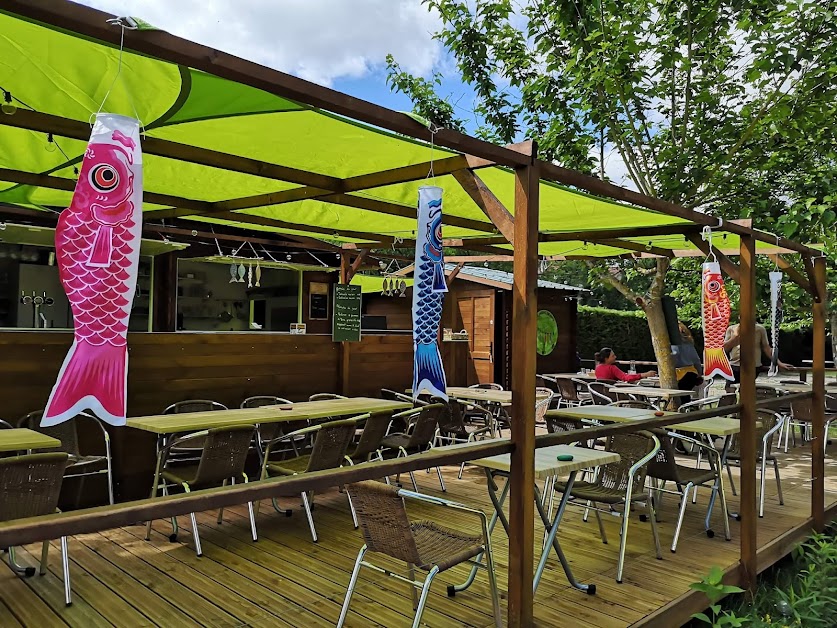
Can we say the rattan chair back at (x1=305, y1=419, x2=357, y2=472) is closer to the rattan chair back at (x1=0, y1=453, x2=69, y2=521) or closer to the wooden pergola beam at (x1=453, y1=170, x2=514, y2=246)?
the rattan chair back at (x1=0, y1=453, x2=69, y2=521)

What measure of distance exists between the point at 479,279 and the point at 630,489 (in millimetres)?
8050

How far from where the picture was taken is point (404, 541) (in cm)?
291

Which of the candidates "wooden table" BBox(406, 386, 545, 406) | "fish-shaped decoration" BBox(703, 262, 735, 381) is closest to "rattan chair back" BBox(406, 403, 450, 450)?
"wooden table" BBox(406, 386, 545, 406)

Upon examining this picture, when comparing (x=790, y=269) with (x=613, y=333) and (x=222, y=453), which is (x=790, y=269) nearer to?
(x=222, y=453)

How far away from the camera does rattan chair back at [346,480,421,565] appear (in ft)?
9.39

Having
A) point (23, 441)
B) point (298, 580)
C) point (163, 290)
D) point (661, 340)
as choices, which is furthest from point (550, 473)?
point (163, 290)

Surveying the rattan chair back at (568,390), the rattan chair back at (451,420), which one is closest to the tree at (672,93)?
the rattan chair back at (568,390)

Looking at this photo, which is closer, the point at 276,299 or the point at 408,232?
the point at 408,232

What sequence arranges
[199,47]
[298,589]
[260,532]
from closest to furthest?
[199,47], [298,589], [260,532]

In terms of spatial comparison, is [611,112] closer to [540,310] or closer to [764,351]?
[764,351]

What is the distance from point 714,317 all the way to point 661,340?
371cm

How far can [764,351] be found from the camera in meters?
9.52

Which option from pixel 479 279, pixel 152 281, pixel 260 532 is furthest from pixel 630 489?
pixel 479 279

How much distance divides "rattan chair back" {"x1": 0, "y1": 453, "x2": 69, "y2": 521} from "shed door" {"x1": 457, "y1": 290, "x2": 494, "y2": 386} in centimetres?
878
